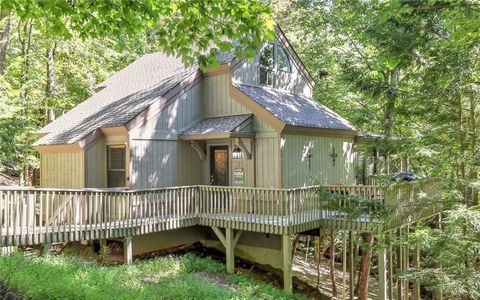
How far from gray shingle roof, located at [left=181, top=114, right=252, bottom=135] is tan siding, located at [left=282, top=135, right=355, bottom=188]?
1.64 metres

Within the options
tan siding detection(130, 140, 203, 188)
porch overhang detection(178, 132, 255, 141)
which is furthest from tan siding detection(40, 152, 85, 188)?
porch overhang detection(178, 132, 255, 141)

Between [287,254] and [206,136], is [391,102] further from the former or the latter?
[206,136]

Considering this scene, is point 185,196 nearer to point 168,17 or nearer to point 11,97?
point 168,17

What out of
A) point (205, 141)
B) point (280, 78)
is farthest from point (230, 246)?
point (280, 78)

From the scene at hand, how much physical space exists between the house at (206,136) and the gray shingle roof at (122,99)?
80 mm

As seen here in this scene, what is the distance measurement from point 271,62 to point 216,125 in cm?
408

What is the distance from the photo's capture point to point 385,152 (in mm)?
9578

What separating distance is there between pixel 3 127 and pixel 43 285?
1396cm

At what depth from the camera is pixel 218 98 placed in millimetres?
15094

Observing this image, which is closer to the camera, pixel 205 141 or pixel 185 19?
pixel 185 19

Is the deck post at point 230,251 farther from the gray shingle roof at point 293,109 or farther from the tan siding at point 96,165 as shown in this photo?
the tan siding at point 96,165

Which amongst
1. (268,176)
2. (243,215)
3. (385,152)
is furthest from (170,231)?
(385,152)

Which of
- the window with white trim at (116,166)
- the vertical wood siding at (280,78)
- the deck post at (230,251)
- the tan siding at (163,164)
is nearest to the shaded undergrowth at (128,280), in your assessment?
the deck post at (230,251)

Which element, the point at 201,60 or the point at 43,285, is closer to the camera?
the point at 201,60
